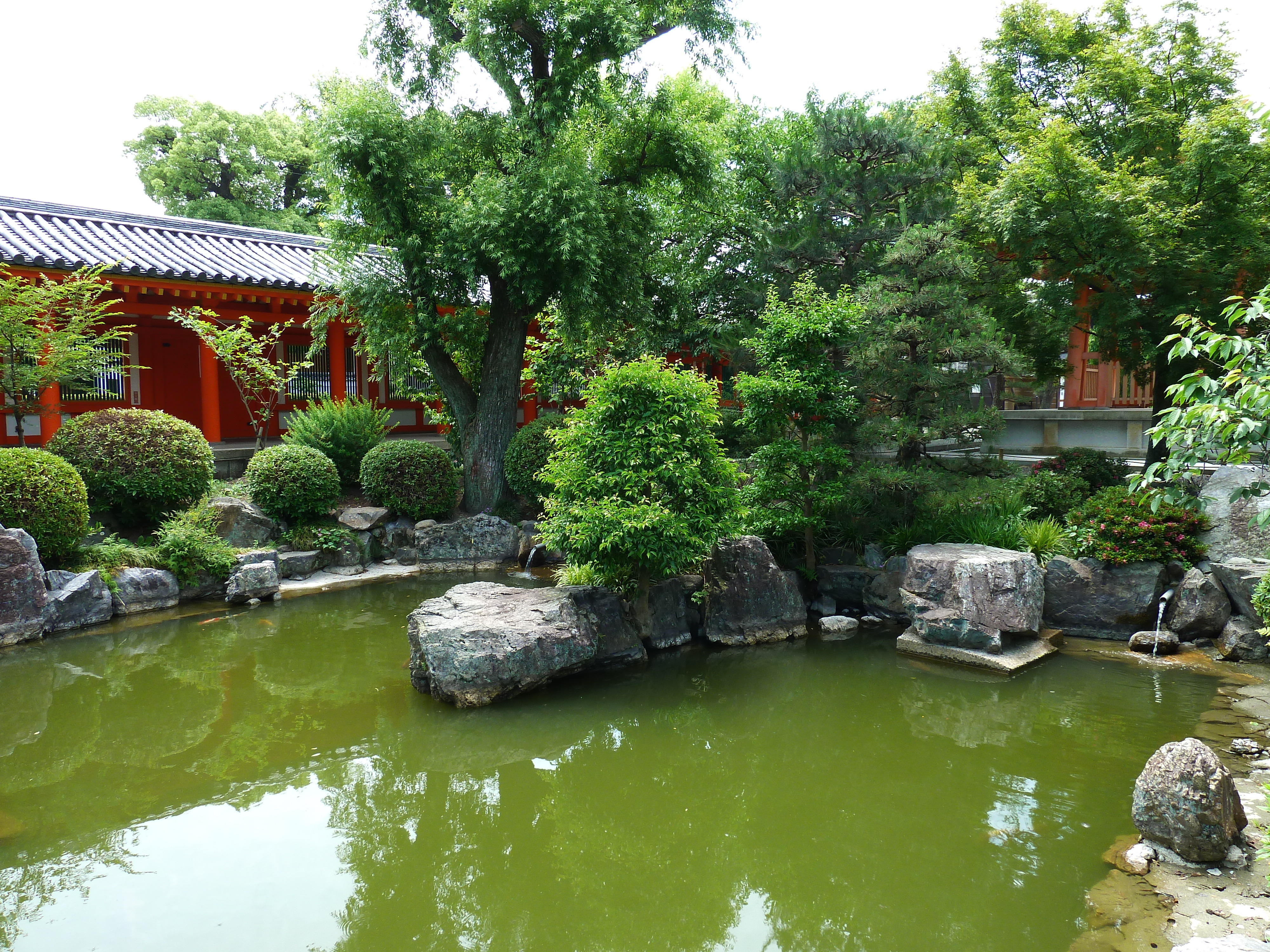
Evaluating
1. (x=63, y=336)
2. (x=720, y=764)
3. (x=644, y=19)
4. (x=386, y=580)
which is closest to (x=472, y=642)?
(x=720, y=764)

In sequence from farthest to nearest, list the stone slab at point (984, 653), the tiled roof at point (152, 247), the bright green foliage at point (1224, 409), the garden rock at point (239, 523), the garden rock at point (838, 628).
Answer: the tiled roof at point (152, 247) → the garden rock at point (239, 523) → the garden rock at point (838, 628) → the stone slab at point (984, 653) → the bright green foliage at point (1224, 409)

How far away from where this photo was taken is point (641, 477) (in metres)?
6.31

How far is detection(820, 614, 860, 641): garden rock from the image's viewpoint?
7.40 metres

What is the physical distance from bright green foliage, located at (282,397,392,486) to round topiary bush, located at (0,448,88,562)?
138 inches

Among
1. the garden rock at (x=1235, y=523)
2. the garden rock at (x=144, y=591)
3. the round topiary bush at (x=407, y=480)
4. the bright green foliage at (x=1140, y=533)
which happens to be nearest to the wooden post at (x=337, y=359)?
the round topiary bush at (x=407, y=480)

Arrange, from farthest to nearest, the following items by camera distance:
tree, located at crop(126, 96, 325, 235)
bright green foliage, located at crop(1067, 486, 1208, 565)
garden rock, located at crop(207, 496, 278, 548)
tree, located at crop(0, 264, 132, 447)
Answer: tree, located at crop(126, 96, 325, 235), garden rock, located at crop(207, 496, 278, 548), tree, located at crop(0, 264, 132, 447), bright green foliage, located at crop(1067, 486, 1208, 565)

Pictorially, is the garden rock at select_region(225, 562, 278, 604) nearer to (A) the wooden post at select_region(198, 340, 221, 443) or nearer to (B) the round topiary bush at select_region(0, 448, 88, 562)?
(B) the round topiary bush at select_region(0, 448, 88, 562)

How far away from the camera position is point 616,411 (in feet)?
21.4

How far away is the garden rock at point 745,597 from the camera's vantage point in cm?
715

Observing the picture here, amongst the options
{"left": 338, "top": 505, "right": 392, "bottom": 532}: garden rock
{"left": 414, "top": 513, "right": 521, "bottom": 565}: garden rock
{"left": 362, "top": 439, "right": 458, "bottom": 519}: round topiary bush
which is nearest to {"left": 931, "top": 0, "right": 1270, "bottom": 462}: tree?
{"left": 414, "top": 513, "right": 521, "bottom": 565}: garden rock

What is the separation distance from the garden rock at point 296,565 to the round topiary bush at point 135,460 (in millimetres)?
1156

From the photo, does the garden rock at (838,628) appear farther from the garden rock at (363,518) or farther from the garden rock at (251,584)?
the garden rock at (363,518)

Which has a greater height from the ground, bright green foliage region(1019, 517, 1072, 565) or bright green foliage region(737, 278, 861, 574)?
bright green foliage region(737, 278, 861, 574)

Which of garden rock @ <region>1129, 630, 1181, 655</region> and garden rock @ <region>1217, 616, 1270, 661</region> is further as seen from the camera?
garden rock @ <region>1129, 630, 1181, 655</region>
